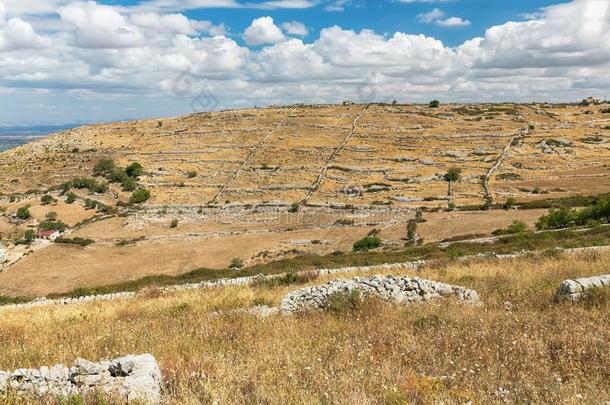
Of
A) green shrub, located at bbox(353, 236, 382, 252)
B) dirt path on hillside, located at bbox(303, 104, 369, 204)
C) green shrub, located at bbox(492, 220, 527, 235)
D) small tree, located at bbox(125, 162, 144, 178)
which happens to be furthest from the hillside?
green shrub, located at bbox(492, 220, 527, 235)

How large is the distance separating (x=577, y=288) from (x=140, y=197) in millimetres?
72683

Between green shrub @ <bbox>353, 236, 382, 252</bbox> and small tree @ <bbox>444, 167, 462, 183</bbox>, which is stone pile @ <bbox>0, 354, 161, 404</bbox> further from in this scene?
small tree @ <bbox>444, 167, 462, 183</bbox>

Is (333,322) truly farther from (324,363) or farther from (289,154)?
(289,154)

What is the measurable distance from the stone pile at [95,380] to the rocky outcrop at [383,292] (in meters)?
6.24

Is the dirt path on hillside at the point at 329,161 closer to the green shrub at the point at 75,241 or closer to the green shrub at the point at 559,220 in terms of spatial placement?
the green shrub at the point at 75,241

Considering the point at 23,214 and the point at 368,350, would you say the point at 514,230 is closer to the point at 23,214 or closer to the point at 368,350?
the point at 368,350

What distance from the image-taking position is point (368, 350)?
22.9 ft

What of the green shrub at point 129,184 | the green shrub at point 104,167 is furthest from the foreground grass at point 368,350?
the green shrub at point 104,167

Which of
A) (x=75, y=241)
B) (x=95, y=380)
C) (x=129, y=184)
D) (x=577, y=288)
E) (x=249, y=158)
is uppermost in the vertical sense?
(x=95, y=380)

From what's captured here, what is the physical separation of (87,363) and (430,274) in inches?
569

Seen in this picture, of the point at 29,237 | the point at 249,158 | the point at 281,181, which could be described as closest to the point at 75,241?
the point at 29,237

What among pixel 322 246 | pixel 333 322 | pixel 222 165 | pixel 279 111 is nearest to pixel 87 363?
pixel 333 322

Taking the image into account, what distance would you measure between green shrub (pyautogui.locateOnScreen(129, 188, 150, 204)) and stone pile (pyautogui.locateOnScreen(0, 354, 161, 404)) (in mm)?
72401

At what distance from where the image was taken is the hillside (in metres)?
49.0
